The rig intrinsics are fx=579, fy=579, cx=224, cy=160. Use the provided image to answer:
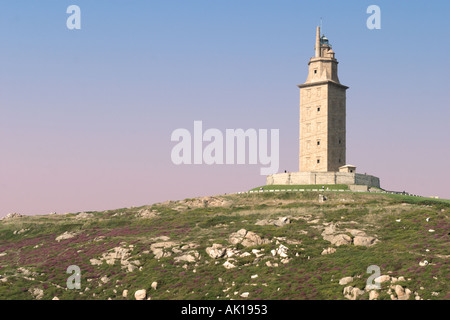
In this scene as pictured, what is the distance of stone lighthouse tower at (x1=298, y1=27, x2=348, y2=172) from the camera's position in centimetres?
11919

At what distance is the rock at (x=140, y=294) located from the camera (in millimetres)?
57875

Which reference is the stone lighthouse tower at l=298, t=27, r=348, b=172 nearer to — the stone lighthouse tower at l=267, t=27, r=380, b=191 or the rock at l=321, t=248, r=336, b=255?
the stone lighthouse tower at l=267, t=27, r=380, b=191

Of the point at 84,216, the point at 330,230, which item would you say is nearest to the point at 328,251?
the point at 330,230

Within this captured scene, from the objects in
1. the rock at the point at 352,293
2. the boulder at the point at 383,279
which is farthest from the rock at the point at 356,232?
the rock at the point at 352,293

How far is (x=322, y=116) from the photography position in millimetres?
119875

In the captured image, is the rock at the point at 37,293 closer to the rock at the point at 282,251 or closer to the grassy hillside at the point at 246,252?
the grassy hillside at the point at 246,252

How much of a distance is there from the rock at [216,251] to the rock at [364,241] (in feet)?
50.3

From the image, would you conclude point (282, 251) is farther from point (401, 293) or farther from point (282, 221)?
point (401, 293)

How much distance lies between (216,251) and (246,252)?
11.8 feet

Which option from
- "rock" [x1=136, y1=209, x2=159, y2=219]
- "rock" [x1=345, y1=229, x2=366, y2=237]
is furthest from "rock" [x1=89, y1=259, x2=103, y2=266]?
"rock" [x1=345, y1=229, x2=366, y2=237]

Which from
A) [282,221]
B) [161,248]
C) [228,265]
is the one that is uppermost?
[282,221]

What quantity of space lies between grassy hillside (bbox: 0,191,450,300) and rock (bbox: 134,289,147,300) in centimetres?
84
